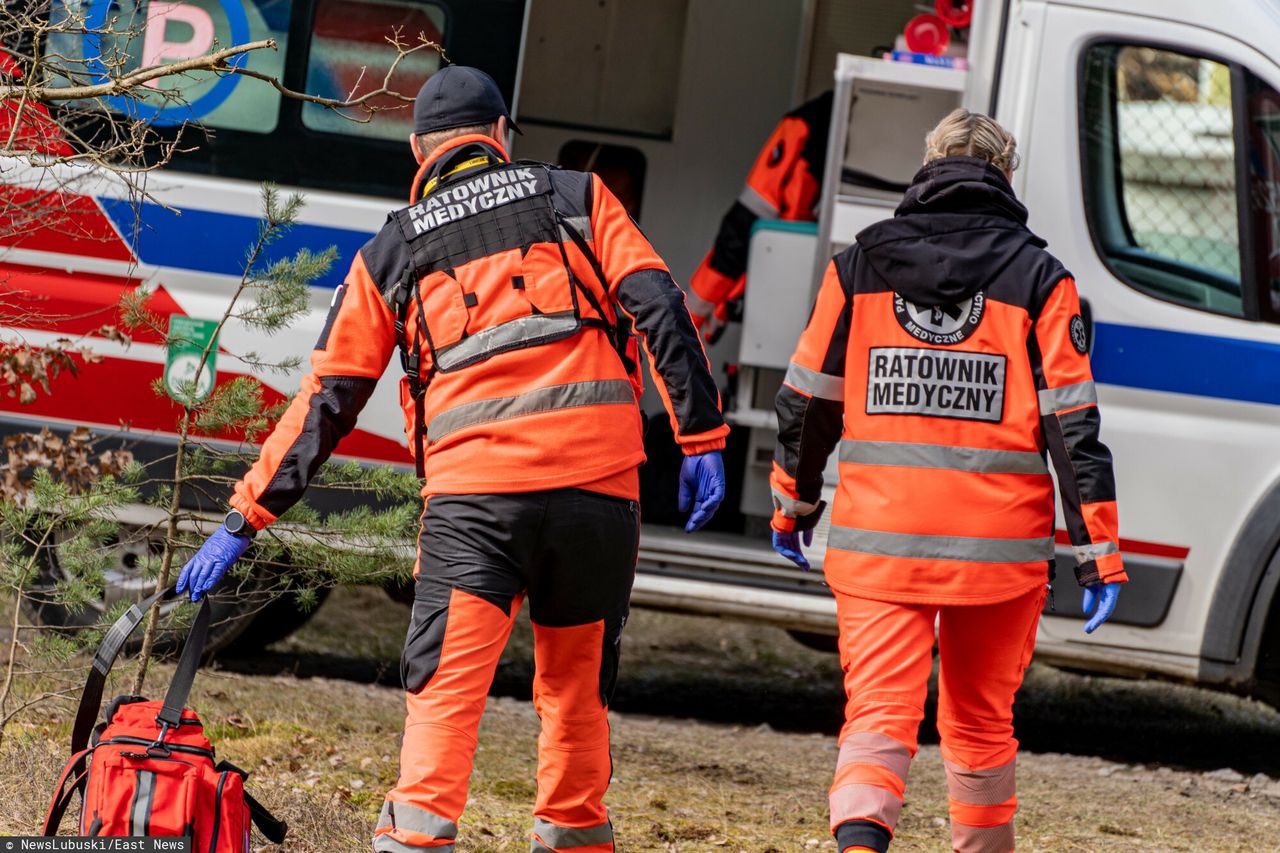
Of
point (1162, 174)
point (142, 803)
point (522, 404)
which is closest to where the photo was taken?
point (142, 803)

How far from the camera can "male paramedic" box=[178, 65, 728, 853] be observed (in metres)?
2.74

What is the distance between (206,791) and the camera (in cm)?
264

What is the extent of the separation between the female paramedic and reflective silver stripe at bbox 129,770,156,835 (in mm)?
1221

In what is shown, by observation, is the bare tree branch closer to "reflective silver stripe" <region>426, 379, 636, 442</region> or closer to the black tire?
"reflective silver stripe" <region>426, 379, 636, 442</region>

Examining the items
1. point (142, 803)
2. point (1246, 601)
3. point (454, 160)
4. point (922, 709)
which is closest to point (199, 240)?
point (454, 160)

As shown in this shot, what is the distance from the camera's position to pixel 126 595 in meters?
4.14

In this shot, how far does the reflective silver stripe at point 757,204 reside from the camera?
17.5 feet

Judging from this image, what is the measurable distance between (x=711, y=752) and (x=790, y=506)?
1.61 m

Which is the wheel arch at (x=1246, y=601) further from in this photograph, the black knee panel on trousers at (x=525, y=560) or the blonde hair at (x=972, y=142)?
the black knee panel on trousers at (x=525, y=560)

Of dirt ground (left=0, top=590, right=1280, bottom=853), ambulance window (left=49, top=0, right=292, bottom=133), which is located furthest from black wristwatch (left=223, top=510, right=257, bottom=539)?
ambulance window (left=49, top=0, right=292, bottom=133)

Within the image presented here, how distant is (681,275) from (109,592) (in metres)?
3.06

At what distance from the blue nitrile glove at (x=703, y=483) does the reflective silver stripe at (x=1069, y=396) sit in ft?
2.11

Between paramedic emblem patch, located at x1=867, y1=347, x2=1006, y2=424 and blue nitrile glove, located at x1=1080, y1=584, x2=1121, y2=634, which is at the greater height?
paramedic emblem patch, located at x1=867, y1=347, x2=1006, y2=424

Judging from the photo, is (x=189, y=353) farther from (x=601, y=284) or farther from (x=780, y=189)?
(x=780, y=189)
